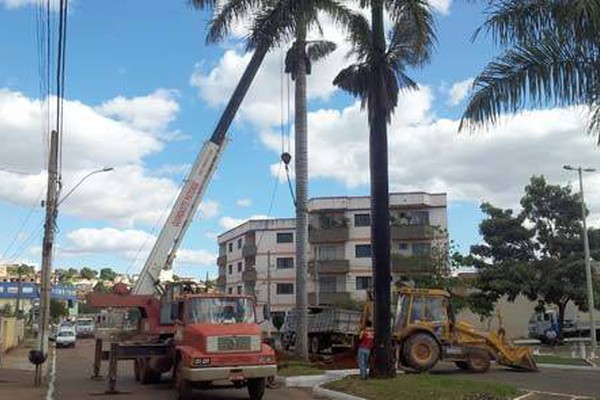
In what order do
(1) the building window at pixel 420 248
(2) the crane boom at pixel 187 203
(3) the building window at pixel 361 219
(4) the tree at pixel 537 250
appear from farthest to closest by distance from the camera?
(3) the building window at pixel 361 219, (1) the building window at pixel 420 248, (4) the tree at pixel 537 250, (2) the crane boom at pixel 187 203

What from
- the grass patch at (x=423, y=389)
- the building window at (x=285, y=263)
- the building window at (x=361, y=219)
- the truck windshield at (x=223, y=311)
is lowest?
the grass patch at (x=423, y=389)

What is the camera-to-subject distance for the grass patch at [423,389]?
1583cm

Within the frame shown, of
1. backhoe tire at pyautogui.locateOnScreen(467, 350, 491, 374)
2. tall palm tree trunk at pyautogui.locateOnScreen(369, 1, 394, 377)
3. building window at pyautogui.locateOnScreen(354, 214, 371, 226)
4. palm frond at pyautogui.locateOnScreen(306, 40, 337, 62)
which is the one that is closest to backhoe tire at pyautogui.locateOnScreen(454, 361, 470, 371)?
backhoe tire at pyautogui.locateOnScreen(467, 350, 491, 374)

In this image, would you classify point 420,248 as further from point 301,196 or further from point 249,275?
point 301,196

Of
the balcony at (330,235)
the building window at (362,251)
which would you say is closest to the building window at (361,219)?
the balcony at (330,235)

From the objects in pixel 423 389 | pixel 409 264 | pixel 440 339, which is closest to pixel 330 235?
pixel 409 264

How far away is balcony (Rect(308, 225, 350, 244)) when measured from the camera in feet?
238

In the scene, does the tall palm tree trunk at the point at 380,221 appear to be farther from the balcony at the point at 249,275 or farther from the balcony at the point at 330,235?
the balcony at the point at 249,275

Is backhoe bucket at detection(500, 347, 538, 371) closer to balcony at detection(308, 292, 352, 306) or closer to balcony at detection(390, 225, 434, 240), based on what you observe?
balcony at detection(308, 292, 352, 306)

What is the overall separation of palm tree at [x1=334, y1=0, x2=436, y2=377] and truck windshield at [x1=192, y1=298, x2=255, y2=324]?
3570mm

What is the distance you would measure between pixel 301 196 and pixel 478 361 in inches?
Result: 336

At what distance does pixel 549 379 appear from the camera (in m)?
23.2

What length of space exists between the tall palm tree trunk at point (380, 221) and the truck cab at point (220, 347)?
344cm

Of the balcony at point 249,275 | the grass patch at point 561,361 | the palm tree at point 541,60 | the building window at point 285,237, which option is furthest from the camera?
the balcony at point 249,275
